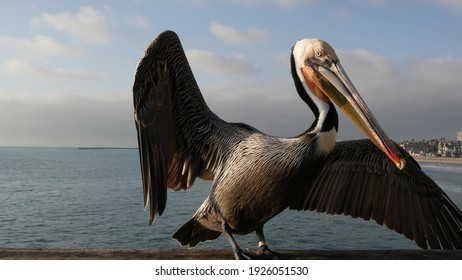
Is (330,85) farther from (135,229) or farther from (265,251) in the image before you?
(135,229)

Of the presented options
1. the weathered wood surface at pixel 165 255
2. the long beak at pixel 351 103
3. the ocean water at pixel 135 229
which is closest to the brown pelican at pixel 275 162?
the long beak at pixel 351 103

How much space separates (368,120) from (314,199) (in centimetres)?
118

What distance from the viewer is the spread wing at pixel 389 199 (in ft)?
11.7

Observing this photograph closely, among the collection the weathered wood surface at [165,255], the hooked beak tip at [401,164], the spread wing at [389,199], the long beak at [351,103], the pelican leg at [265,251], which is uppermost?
the long beak at [351,103]

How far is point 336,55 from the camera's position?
2.92m

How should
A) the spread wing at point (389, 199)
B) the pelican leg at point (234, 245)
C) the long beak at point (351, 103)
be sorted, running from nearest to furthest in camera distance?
the long beak at point (351, 103), the pelican leg at point (234, 245), the spread wing at point (389, 199)

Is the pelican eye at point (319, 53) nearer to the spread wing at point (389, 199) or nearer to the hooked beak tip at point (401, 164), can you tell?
the hooked beak tip at point (401, 164)

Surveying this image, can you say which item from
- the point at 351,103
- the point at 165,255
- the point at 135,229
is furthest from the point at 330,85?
the point at 135,229

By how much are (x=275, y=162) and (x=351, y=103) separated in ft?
2.11

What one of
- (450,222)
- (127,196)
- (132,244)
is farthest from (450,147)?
(450,222)

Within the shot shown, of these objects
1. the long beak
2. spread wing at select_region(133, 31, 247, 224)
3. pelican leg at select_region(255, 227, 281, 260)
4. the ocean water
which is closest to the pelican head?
the long beak

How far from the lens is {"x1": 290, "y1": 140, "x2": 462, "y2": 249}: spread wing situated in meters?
3.58

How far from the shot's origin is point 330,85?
2.87 m

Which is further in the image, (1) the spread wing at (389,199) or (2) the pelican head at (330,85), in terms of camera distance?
(1) the spread wing at (389,199)
